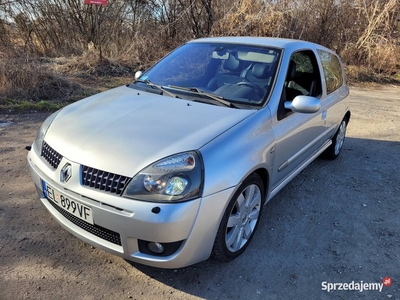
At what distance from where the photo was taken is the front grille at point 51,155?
2.33 m

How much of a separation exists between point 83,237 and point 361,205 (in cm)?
283

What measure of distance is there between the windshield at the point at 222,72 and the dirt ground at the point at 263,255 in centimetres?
123

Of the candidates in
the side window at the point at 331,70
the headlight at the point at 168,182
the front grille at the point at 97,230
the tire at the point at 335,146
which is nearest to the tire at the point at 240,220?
the headlight at the point at 168,182

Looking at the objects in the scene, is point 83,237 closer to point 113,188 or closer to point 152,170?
point 113,188

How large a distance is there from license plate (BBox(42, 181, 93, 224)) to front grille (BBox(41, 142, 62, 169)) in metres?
0.16

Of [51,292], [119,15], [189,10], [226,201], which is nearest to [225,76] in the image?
[226,201]

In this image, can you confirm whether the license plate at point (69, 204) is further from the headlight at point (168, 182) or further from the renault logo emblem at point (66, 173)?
the headlight at point (168, 182)

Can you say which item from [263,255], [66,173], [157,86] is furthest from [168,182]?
[157,86]

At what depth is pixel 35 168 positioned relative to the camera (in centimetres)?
255

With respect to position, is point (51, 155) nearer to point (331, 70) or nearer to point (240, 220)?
point (240, 220)

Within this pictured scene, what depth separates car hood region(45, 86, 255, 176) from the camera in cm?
213

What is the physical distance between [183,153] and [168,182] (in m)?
0.22

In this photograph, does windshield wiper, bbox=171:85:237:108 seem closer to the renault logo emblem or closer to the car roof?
the car roof

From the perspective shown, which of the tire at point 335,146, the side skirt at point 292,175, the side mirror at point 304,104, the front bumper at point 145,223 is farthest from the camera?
the tire at point 335,146
